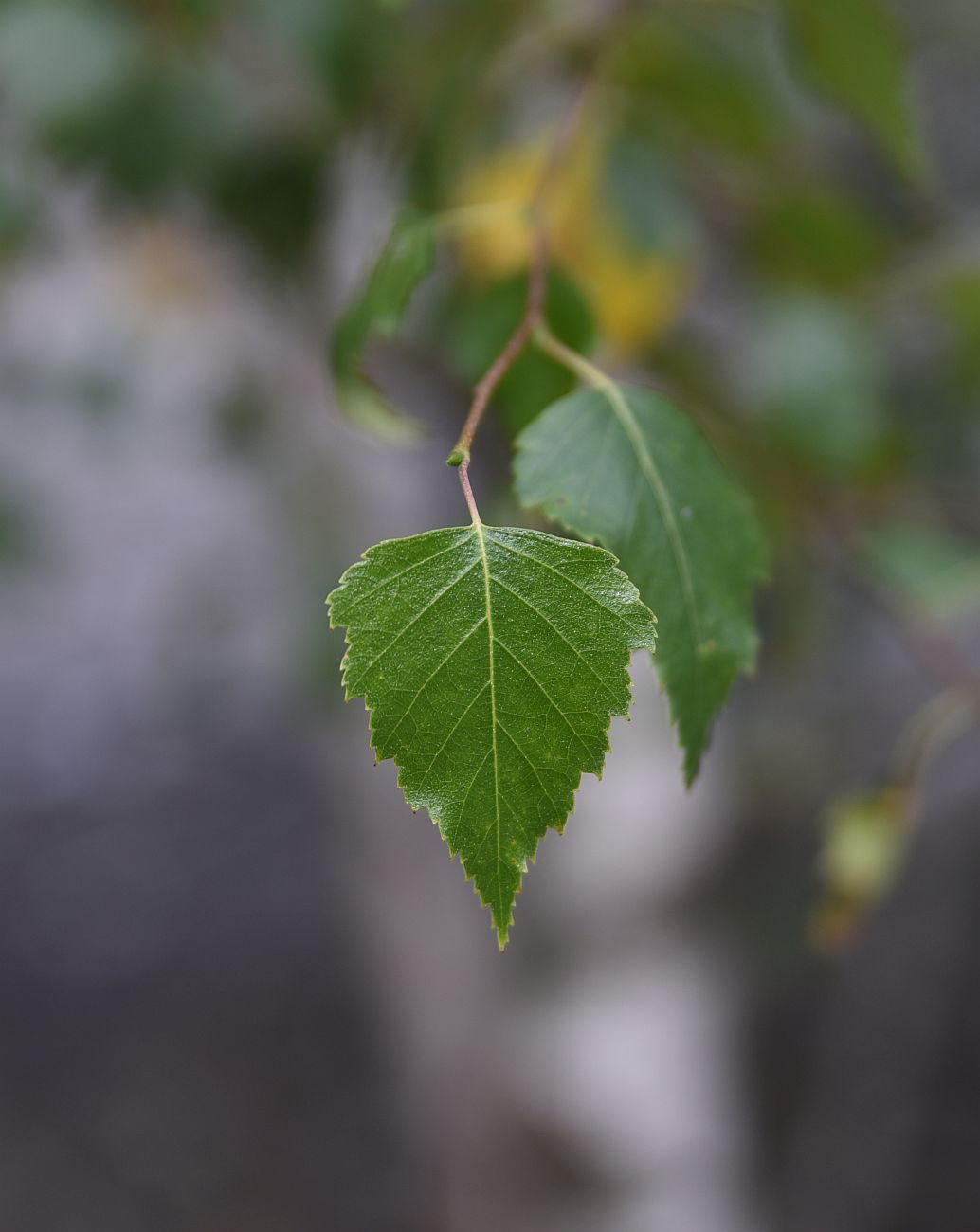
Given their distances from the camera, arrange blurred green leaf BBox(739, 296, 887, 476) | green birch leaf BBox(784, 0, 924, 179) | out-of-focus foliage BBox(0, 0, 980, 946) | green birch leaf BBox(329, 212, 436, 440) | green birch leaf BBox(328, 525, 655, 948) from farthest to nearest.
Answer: blurred green leaf BBox(739, 296, 887, 476) < out-of-focus foliage BBox(0, 0, 980, 946) < green birch leaf BBox(784, 0, 924, 179) < green birch leaf BBox(329, 212, 436, 440) < green birch leaf BBox(328, 525, 655, 948)

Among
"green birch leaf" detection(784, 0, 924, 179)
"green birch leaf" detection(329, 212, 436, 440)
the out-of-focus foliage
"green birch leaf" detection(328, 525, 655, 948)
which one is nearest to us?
"green birch leaf" detection(328, 525, 655, 948)

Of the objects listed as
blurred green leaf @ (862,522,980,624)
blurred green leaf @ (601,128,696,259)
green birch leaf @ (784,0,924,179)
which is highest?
blurred green leaf @ (601,128,696,259)

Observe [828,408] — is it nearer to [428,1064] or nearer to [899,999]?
[428,1064]

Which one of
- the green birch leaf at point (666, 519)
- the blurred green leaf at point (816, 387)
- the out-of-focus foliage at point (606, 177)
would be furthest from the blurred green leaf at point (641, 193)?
the green birch leaf at point (666, 519)

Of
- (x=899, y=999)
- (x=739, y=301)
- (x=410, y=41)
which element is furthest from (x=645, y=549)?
(x=899, y=999)

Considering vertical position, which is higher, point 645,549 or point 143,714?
point 143,714

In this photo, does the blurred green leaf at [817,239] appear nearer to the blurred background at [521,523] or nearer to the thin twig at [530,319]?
the blurred background at [521,523]

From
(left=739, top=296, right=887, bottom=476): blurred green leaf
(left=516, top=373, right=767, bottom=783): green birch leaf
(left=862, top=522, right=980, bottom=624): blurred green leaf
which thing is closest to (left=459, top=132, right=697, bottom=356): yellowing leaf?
(left=739, top=296, right=887, bottom=476): blurred green leaf

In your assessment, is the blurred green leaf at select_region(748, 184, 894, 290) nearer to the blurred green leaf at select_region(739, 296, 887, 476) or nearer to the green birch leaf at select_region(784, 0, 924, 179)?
the blurred green leaf at select_region(739, 296, 887, 476)
